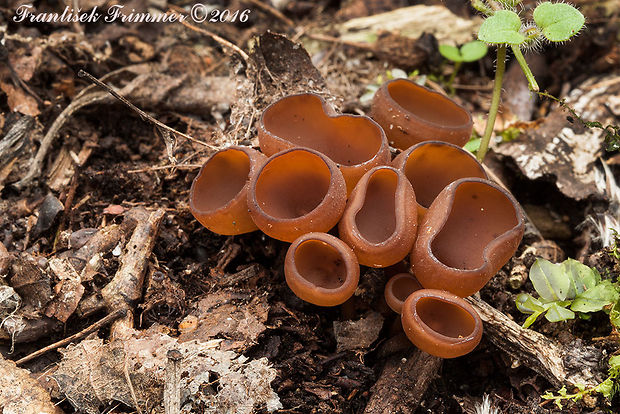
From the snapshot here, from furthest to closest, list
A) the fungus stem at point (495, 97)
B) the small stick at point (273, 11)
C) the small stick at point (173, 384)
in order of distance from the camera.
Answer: the small stick at point (273, 11), the fungus stem at point (495, 97), the small stick at point (173, 384)

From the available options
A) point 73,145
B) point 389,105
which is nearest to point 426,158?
point 389,105

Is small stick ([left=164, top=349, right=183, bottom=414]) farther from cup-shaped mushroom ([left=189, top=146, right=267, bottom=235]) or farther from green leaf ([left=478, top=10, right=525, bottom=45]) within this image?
green leaf ([left=478, top=10, right=525, bottom=45])

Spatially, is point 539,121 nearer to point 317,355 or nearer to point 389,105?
point 389,105

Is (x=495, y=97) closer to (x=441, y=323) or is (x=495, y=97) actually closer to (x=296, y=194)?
(x=296, y=194)

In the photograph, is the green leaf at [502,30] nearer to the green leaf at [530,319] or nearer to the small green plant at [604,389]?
the green leaf at [530,319]

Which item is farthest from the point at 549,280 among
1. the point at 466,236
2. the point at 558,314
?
the point at 466,236

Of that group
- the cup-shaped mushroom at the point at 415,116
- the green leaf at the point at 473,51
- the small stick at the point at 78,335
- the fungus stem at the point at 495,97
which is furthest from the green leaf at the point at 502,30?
the small stick at the point at 78,335
